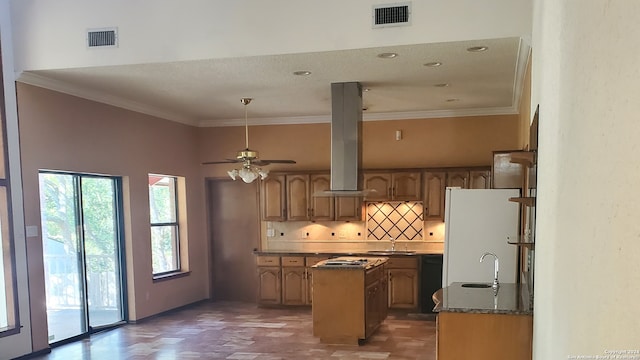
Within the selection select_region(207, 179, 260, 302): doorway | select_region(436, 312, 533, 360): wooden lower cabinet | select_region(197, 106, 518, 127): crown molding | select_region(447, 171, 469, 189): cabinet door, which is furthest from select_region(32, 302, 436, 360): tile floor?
select_region(197, 106, 518, 127): crown molding

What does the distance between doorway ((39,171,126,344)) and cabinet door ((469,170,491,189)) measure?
16.8 ft

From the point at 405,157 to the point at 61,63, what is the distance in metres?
5.03

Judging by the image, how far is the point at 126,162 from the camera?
6.66m

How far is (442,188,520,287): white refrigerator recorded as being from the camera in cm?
470

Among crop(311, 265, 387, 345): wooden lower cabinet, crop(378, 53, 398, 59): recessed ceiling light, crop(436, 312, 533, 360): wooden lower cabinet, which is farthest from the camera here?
crop(311, 265, 387, 345): wooden lower cabinet

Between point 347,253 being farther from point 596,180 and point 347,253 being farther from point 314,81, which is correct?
point 596,180

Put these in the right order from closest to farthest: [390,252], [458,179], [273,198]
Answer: [458,179], [390,252], [273,198]

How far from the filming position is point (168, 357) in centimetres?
519

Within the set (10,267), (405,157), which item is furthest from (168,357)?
(405,157)

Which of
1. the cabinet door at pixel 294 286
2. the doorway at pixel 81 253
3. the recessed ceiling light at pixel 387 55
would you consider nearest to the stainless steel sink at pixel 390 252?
the cabinet door at pixel 294 286

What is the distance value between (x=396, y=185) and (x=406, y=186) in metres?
0.16

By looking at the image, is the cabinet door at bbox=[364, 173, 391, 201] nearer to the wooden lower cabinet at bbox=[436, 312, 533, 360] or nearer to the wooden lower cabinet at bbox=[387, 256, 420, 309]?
the wooden lower cabinet at bbox=[387, 256, 420, 309]

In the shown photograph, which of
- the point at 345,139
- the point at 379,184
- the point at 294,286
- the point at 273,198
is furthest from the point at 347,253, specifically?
the point at 345,139

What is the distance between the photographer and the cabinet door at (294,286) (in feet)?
24.5
